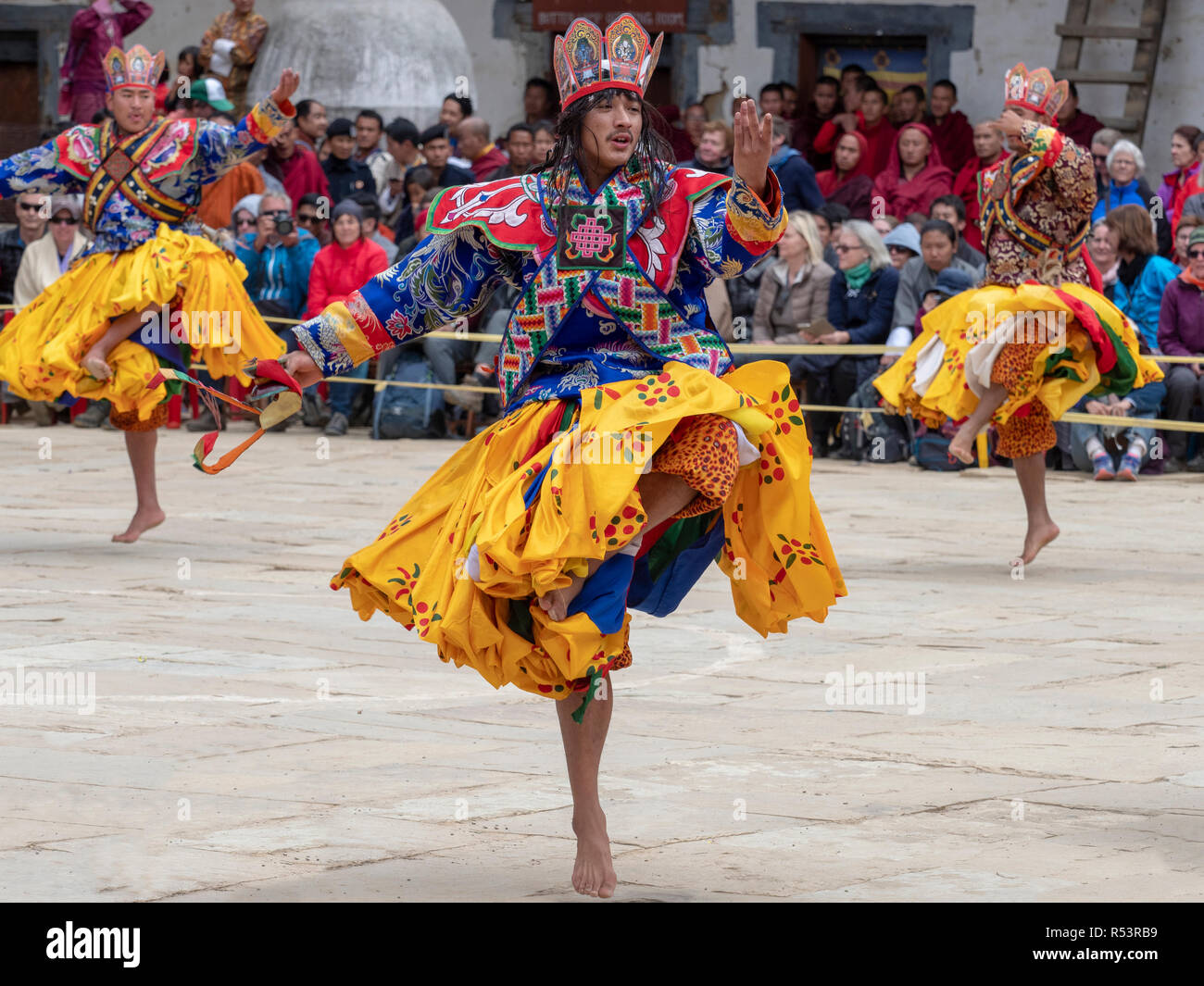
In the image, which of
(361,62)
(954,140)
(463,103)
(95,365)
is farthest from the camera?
(361,62)

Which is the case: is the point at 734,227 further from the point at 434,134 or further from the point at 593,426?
the point at 434,134

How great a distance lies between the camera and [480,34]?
66.6ft

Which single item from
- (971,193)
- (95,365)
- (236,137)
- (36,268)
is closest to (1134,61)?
(971,193)

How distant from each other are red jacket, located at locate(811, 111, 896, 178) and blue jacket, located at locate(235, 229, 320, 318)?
174 inches

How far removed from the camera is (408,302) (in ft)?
16.3

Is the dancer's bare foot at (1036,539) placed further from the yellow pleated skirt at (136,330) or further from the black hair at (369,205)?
the black hair at (369,205)

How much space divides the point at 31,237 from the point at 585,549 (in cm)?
1295

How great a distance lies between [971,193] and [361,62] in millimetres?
5979

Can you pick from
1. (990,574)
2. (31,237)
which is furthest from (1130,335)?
(31,237)

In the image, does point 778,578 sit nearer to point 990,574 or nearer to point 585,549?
point 585,549

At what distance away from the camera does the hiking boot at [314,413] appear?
15.5 meters

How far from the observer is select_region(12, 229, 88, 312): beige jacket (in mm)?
15688

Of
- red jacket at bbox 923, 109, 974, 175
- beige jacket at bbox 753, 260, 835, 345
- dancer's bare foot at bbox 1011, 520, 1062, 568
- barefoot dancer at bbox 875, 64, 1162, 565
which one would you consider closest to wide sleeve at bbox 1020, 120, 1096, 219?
barefoot dancer at bbox 875, 64, 1162, 565

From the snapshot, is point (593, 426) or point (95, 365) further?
point (95, 365)
